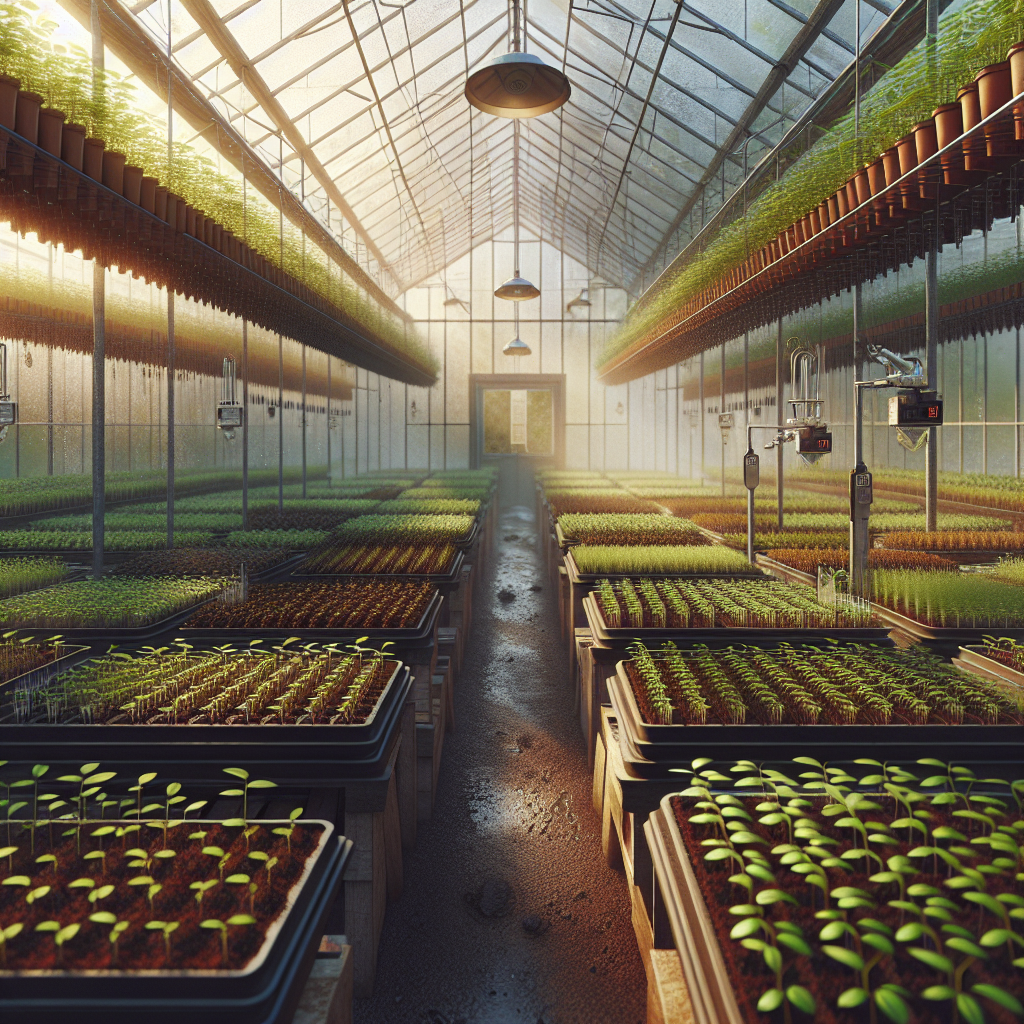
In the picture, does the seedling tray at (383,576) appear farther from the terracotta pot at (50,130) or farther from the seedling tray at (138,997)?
the seedling tray at (138,997)

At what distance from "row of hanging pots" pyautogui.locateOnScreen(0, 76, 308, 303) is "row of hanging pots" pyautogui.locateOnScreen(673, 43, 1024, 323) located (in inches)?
123

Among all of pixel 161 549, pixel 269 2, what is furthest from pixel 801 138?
pixel 161 549

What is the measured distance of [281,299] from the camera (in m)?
5.63

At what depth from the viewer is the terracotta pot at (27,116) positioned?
8.02ft

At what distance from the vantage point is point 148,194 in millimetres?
3273

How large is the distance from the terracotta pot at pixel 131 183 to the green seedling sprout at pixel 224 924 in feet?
9.62

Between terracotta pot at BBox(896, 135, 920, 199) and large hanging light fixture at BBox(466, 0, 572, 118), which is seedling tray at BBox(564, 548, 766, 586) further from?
large hanging light fixture at BBox(466, 0, 572, 118)

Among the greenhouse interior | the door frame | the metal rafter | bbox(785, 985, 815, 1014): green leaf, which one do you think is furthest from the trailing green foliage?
the door frame

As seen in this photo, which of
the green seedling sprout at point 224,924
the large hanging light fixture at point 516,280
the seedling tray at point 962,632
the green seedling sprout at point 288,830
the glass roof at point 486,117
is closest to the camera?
the green seedling sprout at point 224,924

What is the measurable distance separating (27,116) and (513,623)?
6509mm

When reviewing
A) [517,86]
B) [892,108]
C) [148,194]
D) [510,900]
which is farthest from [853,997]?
[517,86]

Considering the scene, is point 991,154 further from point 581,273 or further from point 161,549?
point 581,273

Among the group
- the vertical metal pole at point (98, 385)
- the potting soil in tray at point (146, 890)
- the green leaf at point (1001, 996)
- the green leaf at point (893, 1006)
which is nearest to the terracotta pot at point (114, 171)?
the vertical metal pole at point (98, 385)

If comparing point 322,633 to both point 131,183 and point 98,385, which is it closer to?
point 131,183
